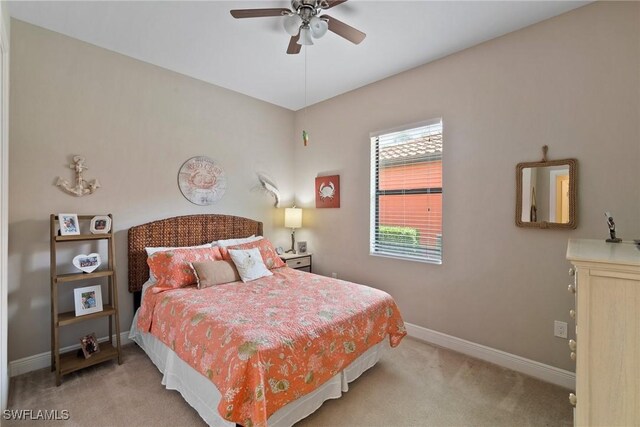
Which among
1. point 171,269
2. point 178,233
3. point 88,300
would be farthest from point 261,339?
point 178,233

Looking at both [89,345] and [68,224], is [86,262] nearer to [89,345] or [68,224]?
[68,224]

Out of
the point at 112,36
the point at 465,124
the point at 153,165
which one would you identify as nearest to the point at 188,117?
the point at 153,165

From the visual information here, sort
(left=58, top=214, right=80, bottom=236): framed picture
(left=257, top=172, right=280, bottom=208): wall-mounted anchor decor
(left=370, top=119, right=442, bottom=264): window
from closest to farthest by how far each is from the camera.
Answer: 1. (left=58, top=214, right=80, bottom=236): framed picture
2. (left=370, top=119, right=442, bottom=264): window
3. (left=257, top=172, right=280, bottom=208): wall-mounted anchor decor

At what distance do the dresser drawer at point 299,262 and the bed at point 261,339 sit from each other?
2.78 ft

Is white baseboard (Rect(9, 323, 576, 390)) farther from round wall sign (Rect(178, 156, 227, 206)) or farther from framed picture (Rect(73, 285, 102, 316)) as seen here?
round wall sign (Rect(178, 156, 227, 206))

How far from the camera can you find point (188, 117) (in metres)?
3.22

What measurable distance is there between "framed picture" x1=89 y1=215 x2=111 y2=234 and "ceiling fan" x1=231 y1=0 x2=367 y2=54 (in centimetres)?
194

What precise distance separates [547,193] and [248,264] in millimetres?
2560

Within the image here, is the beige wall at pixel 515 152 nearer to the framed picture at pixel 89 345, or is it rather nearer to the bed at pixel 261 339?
the bed at pixel 261 339

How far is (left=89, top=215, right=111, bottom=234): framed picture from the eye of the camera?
2.45 meters

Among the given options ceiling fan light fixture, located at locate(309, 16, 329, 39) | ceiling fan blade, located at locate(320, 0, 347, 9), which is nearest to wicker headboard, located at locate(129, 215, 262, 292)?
ceiling fan light fixture, located at locate(309, 16, 329, 39)

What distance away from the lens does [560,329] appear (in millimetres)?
2195

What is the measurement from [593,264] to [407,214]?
211cm

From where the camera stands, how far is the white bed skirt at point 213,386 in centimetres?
167
